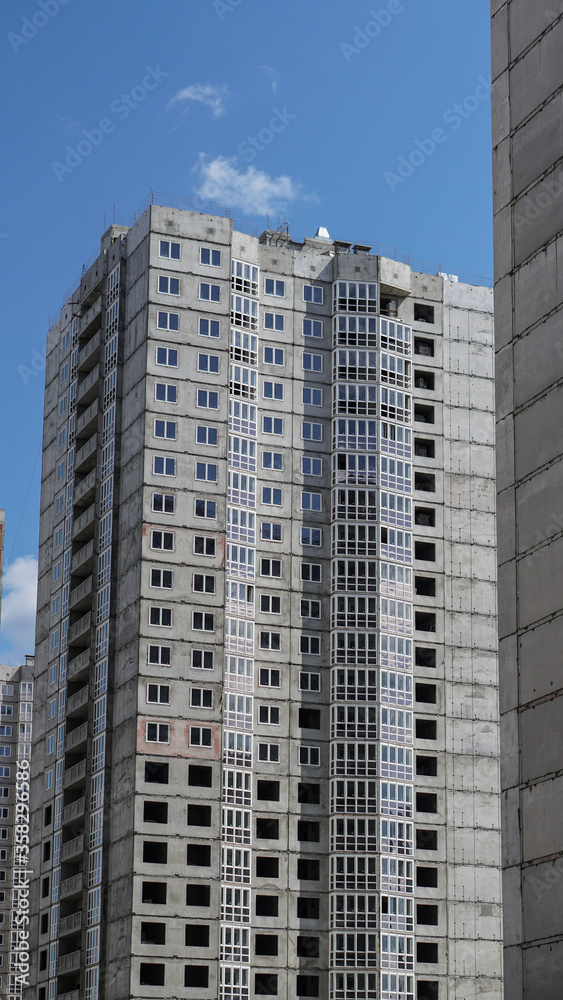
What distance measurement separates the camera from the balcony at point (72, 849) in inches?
4491

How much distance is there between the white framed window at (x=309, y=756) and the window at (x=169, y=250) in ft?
122

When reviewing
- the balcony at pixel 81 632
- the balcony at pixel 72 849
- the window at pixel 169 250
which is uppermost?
the window at pixel 169 250

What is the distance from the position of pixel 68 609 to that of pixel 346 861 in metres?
30.3

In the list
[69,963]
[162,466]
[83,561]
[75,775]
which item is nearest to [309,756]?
[75,775]

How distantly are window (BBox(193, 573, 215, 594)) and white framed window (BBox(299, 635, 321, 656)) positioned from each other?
9007mm

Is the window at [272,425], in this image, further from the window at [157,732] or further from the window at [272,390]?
the window at [157,732]

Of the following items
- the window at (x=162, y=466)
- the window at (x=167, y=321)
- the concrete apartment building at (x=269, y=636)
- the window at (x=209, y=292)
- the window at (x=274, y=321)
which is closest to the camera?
the concrete apartment building at (x=269, y=636)

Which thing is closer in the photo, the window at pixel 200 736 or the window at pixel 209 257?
the window at pixel 200 736

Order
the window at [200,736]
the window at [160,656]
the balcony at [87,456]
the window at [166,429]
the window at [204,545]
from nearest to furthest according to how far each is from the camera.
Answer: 1. the window at [200,736]
2. the window at [160,656]
3. the window at [204,545]
4. the window at [166,429]
5. the balcony at [87,456]

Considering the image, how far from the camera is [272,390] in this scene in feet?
394

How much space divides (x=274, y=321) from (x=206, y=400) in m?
10.8

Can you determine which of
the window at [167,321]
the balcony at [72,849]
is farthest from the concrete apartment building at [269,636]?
the window at [167,321]

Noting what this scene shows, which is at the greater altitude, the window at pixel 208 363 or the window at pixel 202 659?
the window at pixel 208 363

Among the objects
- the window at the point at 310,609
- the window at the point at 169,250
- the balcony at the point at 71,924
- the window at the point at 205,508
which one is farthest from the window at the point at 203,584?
the balcony at the point at 71,924
